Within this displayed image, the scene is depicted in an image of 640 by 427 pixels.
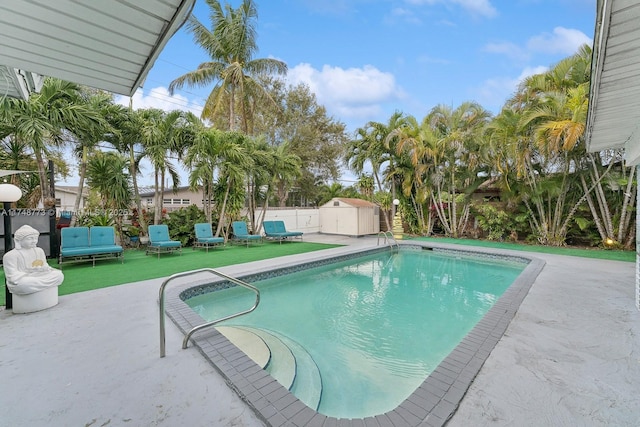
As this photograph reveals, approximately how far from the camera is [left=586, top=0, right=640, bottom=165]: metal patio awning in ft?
5.99

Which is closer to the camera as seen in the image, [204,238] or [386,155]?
[204,238]

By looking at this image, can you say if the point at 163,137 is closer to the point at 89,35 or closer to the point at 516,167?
the point at 89,35

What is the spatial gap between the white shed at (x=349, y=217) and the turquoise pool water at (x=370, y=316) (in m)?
5.67

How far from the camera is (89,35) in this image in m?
2.11

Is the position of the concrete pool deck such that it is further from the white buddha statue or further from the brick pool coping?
the white buddha statue

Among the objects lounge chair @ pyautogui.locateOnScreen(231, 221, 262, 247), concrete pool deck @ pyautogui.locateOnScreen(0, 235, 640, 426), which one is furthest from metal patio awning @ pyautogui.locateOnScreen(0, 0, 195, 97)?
lounge chair @ pyautogui.locateOnScreen(231, 221, 262, 247)

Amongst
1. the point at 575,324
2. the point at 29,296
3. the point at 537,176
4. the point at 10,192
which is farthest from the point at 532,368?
the point at 537,176

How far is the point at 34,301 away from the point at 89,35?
4122mm

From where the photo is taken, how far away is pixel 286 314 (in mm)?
5273

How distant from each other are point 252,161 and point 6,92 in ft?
25.5

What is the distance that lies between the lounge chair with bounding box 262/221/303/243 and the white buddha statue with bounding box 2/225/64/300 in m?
8.13

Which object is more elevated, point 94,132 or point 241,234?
point 94,132

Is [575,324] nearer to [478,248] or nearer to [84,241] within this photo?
[478,248]

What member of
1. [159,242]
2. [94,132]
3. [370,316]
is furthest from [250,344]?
[94,132]
